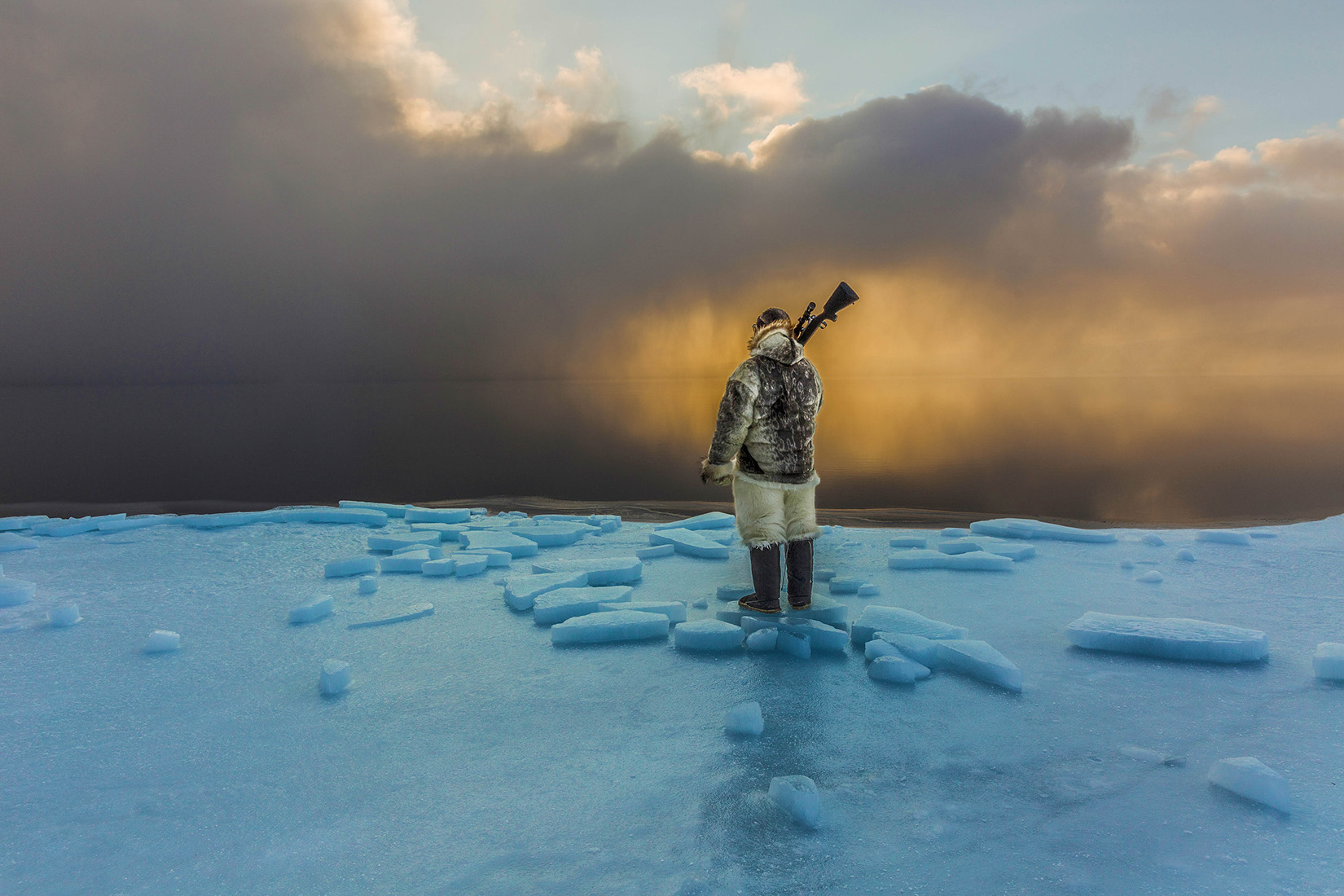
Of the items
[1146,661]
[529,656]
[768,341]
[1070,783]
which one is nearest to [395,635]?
[529,656]

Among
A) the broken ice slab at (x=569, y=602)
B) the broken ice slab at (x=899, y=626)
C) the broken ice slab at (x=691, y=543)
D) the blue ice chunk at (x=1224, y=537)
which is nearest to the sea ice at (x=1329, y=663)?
the broken ice slab at (x=899, y=626)

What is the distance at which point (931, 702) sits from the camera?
2955 millimetres

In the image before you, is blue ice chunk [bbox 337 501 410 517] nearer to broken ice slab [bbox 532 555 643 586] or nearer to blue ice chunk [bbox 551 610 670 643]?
broken ice slab [bbox 532 555 643 586]

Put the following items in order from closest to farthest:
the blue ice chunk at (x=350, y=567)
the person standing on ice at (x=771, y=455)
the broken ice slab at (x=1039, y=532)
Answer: the person standing on ice at (x=771, y=455), the blue ice chunk at (x=350, y=567), the broken ice slab at (x=1039, y=532)

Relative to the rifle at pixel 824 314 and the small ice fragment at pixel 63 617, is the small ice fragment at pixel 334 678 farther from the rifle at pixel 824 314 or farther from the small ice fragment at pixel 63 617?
the rifle at pixel 824 314

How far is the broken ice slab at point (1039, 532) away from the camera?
6.09 m

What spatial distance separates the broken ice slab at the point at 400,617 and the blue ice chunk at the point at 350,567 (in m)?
1.17

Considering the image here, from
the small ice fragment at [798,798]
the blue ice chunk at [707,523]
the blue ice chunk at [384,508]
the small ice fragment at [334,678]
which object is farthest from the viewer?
the blue ice chunk at [384,508]

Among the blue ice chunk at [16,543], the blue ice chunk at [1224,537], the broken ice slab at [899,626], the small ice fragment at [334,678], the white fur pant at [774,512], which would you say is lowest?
the small ice fragment at [334,678]

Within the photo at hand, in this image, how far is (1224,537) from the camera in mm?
5980

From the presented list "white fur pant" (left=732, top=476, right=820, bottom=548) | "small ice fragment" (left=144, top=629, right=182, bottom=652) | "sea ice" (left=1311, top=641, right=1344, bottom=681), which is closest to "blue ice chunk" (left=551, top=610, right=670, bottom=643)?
"white fur pant" (left=732, top=476, right=820, bottom=548)

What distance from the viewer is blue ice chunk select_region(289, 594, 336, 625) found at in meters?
4.04

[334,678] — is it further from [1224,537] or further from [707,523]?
[1224,537]

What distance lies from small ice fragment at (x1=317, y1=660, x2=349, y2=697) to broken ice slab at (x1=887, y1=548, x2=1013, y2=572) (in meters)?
3.98
